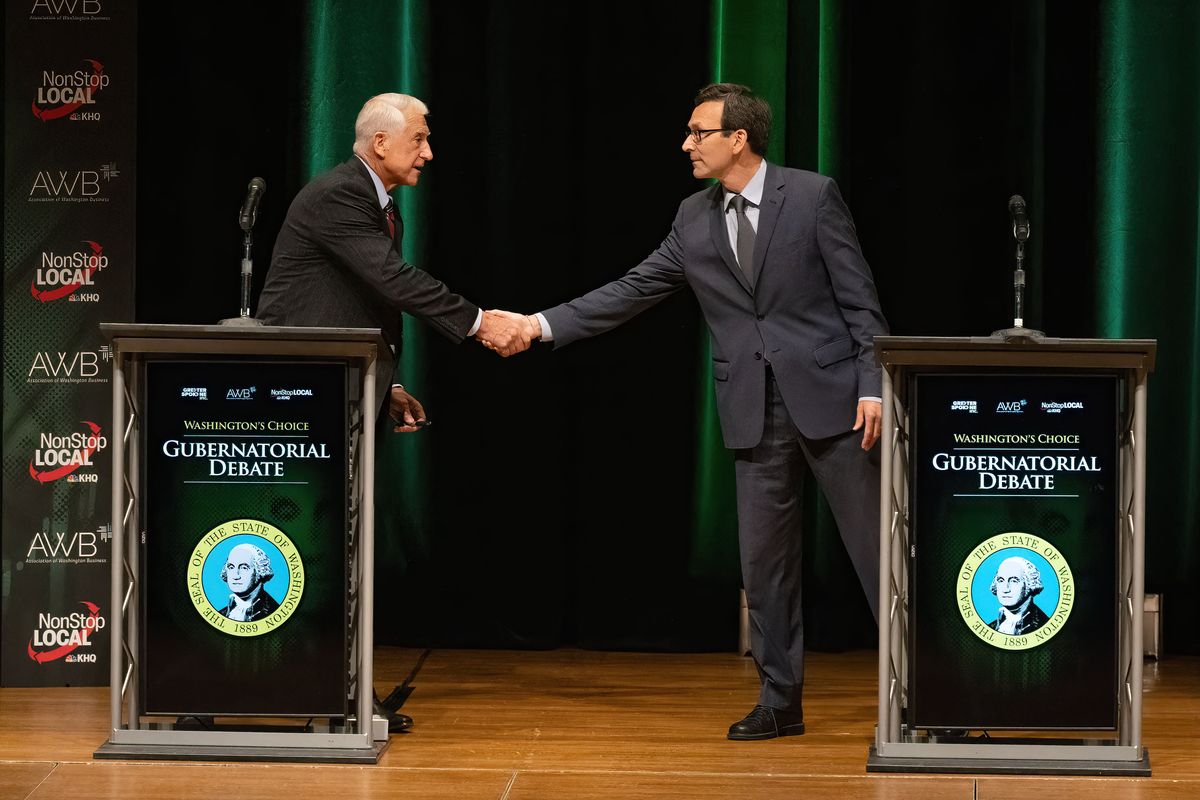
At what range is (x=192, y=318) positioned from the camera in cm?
534

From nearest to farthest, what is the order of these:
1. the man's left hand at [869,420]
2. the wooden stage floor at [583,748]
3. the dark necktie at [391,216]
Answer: the wooden stage floor at [583,748], the man's left hand at [869,420], the dark necktie at [391,216]

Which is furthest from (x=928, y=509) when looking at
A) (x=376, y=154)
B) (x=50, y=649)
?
(x=50, y=649)

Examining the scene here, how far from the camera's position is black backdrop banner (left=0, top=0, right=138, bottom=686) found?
4.76 meters

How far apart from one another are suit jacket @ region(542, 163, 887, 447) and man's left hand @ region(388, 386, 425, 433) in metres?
0.86

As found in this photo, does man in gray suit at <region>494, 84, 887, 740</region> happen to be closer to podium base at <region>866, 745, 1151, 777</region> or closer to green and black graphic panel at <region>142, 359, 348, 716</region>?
podium base at <region>866, 745, 1151, 777</region>

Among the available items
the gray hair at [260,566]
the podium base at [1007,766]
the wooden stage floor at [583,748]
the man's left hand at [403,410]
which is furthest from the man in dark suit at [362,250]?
the podium base at [1007,766]

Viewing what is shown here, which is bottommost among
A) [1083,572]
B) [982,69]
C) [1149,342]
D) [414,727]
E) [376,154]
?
[414,727]

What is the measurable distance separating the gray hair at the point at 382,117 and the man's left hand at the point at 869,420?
141 cm

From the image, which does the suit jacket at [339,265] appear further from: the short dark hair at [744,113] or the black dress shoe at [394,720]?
the black dress shoe at [394,720]

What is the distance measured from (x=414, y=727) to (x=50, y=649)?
1.35 m

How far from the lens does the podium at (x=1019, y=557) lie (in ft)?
11.7

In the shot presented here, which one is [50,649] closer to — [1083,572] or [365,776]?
[365,776]

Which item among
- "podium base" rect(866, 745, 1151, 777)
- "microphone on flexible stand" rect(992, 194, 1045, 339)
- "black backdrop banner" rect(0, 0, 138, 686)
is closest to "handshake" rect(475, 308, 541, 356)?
"black backdrop banner" rect(0, 0, 138, 686)

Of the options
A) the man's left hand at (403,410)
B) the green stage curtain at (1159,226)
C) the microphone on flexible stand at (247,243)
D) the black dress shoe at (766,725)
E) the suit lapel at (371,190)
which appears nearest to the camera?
the microphone on flexible stand at (247,243)
